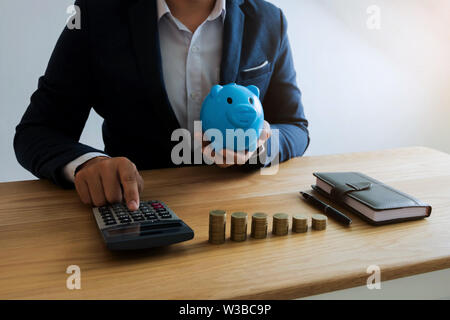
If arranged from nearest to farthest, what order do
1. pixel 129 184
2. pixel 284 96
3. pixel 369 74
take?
pixel 129 184 < pixel 284 96 < pixel 369 74

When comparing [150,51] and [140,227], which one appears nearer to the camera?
[140,227]

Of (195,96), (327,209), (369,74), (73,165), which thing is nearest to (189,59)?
(195,96)

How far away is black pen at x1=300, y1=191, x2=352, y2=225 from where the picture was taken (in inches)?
31.6

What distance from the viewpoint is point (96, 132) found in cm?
218

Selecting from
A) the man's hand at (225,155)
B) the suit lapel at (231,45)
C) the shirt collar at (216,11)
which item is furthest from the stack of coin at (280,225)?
the shirt collar at (216,11)

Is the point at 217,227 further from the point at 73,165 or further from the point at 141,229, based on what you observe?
the point at 73,165

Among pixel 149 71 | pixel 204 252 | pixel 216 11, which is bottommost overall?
pixel 204 252

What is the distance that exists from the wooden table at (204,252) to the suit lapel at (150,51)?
27cm

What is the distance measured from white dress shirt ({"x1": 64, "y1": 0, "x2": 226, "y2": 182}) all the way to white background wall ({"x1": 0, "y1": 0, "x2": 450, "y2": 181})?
1063 millimetres

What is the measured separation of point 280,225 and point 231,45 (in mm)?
654

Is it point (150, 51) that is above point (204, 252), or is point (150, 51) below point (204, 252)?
above

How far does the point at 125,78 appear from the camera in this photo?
46.0 inches

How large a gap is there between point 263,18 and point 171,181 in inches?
24.2
